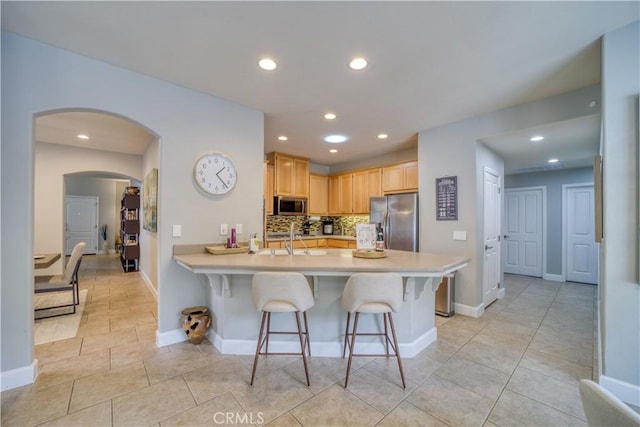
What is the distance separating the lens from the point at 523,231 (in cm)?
615

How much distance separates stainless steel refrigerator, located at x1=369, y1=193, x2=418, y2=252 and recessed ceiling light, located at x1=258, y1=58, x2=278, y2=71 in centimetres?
272

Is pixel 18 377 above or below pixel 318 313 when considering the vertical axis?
below

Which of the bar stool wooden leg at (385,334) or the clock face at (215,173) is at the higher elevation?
the clock face at (215,173)

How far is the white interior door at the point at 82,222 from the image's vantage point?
891cm

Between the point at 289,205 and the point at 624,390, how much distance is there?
4.53m

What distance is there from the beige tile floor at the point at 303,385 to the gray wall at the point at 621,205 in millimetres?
480

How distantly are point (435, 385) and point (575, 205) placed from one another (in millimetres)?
5712

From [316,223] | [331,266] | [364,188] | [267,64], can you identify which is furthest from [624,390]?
[316,223]

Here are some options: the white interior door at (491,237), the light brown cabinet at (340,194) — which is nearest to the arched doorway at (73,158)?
the light brown cabinet at (340,194)

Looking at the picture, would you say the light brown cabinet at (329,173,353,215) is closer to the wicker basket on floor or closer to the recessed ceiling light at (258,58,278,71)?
the recessed ceiling light at (258,58,278,71)

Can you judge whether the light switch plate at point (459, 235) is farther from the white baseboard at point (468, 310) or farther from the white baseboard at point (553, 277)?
the white baseboard at point (553, 277)

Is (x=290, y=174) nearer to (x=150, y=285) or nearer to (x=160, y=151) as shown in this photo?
(x=160, y=151)

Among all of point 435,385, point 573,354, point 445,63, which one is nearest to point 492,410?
point 435,385

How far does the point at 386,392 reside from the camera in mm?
2000
